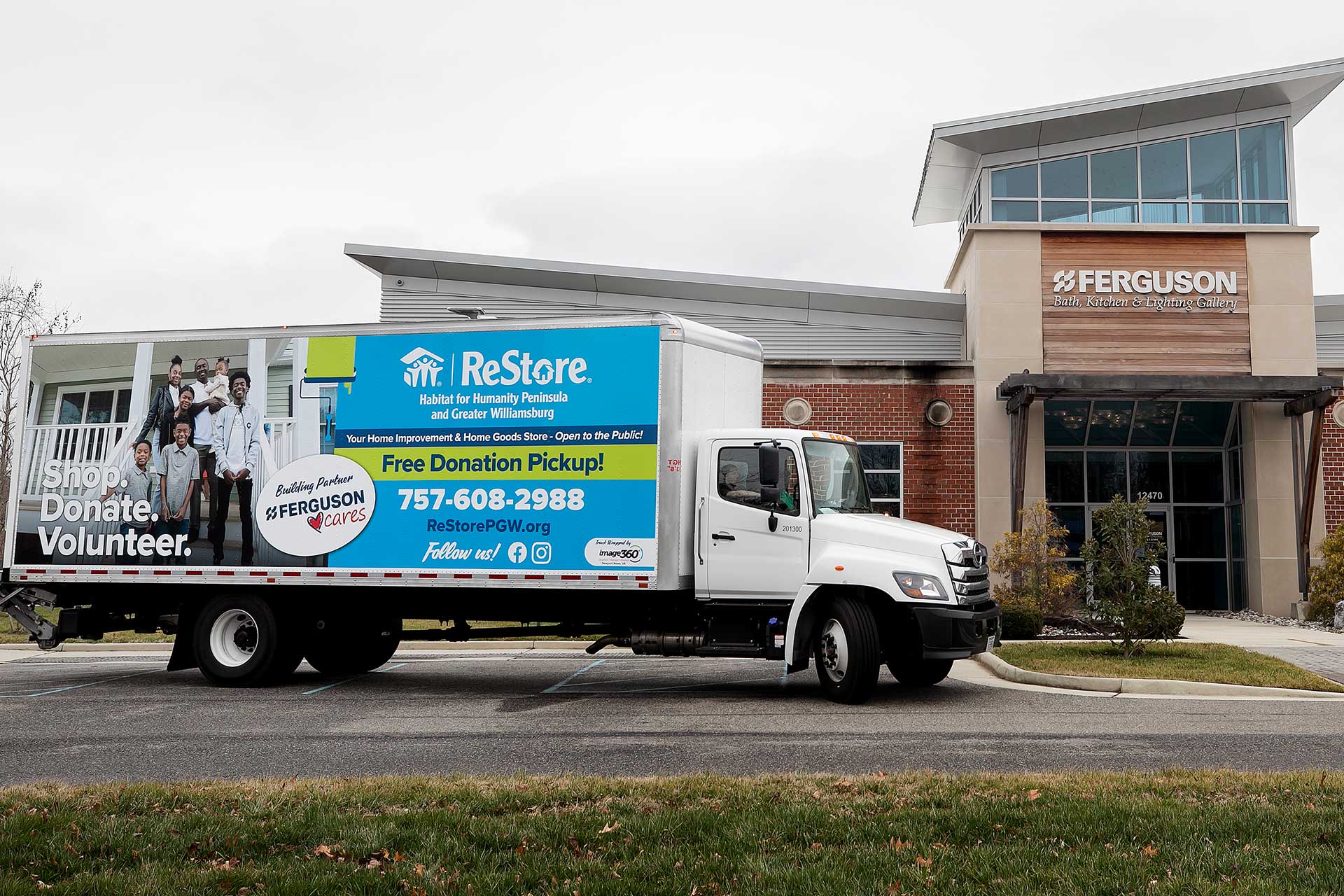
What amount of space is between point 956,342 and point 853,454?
1515 cm

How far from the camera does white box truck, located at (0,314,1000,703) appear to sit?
10938 mm

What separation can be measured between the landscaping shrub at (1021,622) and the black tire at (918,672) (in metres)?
4.96

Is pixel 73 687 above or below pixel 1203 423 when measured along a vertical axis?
below

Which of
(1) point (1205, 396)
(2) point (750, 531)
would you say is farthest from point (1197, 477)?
(2) point (750, 531)

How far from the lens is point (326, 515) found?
11.7 metres

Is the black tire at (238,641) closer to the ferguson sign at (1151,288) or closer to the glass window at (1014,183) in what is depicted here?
the ferguson sign at (1151,288)

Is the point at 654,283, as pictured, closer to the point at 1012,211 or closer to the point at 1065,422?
the point at 1012,211

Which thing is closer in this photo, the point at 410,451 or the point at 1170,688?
the point at 410,451

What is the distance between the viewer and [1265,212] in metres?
25.1

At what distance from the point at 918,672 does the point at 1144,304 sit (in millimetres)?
12754

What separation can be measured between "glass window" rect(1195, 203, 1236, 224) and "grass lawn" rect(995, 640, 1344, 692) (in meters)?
13.7

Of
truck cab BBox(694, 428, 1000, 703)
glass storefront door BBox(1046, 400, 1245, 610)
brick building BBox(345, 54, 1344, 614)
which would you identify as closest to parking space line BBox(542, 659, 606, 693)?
truck cab BBox(694, 428, 1000, 703)

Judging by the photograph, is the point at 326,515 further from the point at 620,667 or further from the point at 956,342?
the point at 956,342

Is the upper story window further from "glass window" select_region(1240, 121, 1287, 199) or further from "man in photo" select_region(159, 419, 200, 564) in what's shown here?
"man in photo" select_region(159, 419, 200, 564)
